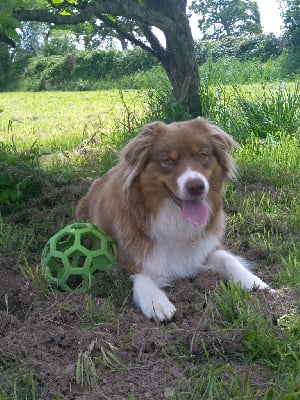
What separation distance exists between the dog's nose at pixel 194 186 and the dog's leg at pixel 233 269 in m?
0.62

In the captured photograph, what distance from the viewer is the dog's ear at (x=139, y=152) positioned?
155 inches

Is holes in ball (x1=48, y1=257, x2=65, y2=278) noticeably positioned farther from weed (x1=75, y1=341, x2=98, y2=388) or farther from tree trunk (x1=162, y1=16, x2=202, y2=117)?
tree trunk (x1=162, y1=16, x2=202, y2=117)

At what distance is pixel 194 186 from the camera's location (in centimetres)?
361

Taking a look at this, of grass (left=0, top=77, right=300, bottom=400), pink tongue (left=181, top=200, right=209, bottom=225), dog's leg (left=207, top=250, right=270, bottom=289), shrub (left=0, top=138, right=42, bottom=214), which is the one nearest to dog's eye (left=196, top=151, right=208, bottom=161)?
pink tongue (left=181, top=200, right=209, bottom=225)

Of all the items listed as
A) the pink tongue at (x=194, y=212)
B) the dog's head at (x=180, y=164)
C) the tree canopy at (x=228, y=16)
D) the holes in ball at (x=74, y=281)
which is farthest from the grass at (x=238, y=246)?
the tree canopy at (x=228, y=16)

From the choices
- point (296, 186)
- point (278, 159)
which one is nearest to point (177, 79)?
point (278, 159)

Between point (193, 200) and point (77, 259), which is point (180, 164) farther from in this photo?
point (77, 259)

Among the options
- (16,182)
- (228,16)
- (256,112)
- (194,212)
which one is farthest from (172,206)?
(228,16)

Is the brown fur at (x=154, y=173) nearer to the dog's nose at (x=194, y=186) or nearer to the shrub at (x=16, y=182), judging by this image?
the dog's nose at (x=194, y=186)

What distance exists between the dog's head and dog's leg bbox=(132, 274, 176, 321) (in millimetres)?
553

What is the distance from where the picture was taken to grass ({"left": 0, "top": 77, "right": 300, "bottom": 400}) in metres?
2.62

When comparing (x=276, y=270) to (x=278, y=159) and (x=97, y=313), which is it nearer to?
(x=97, y=313)

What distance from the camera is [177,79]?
7.94 m

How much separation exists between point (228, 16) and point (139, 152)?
2642 inches
